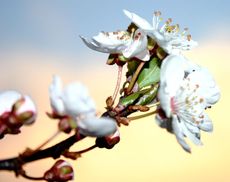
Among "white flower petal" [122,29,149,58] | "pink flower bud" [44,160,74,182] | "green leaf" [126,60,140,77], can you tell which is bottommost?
"pink flower bud" [44,160,74,182]

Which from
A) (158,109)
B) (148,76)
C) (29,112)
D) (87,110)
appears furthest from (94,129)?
(148,76)

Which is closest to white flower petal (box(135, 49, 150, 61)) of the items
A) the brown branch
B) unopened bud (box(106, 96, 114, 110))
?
unopened bud (box(106, 96, 114, 110))

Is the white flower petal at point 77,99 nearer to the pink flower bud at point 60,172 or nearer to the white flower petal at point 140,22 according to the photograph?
the pink flower bud at point 60,172

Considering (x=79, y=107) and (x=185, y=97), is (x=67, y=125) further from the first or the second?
(x=185, y=97)

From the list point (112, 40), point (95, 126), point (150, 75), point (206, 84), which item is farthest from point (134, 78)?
point (95, 126)

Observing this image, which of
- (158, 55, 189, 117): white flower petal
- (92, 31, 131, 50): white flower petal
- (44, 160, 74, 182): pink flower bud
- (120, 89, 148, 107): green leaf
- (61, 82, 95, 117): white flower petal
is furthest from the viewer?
(92, 31, 131, 50): white flower petal

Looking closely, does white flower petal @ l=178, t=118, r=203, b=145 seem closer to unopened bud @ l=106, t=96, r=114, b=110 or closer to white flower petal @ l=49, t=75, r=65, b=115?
unopened bud @ l=106, t=96, r=114, b=110

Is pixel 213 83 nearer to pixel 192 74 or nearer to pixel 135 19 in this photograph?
pixel 192 74
